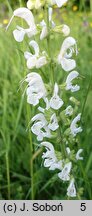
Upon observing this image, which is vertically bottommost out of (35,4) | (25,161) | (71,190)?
(71,190)

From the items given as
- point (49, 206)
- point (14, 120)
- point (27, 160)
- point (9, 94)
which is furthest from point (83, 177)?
point (9, 94)

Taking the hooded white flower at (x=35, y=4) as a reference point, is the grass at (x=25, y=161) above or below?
below

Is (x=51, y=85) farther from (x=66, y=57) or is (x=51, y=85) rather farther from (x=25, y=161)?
(x=25, y=161)

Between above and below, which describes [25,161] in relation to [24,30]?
below

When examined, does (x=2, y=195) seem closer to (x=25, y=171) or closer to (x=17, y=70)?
(x=25, y=171)

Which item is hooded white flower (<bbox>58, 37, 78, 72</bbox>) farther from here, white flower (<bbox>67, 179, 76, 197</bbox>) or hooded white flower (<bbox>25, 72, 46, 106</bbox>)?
white flower (<bbox>67, 179, 76, 197</bbox>)

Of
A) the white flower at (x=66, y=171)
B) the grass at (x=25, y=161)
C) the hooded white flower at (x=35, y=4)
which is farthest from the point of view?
the grass at (x=25, y=161)

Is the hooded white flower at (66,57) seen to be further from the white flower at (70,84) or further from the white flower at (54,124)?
the white flower at (54,124)

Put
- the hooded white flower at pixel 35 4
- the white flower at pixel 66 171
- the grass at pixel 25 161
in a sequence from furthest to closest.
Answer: the grass at pixel 25 161
the white flower at pixel 66 171
the hooded white flower at pixel 35 4

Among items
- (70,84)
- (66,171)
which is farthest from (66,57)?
(66,171)

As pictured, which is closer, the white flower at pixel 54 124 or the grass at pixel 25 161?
the white flower at pixel 54 124

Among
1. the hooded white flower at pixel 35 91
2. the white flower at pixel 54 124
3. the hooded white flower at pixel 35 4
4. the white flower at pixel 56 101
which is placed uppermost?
the hooded white flower at pixel 35 4

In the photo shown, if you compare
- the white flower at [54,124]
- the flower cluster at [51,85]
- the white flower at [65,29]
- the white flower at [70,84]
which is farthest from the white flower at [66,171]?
the white flower at [65,29]
